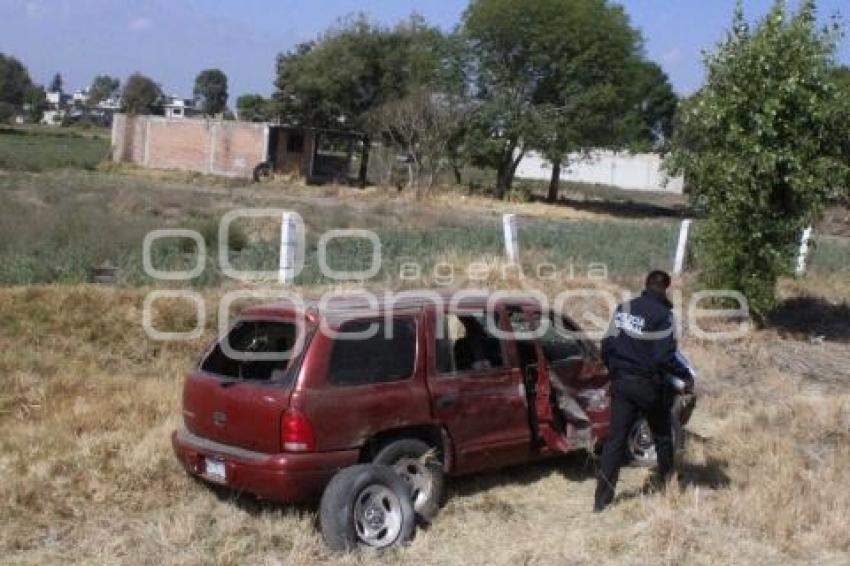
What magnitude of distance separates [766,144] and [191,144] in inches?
1795

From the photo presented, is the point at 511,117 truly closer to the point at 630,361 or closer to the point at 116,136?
the point at 116,136

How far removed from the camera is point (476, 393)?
7242 millimetres

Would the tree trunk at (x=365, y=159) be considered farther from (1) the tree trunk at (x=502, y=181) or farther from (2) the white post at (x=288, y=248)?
(2) the white post at (x=288, y=248)

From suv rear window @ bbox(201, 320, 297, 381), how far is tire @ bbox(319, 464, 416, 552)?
784mm

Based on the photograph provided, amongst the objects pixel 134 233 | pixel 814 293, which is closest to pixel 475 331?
pixel 134 233

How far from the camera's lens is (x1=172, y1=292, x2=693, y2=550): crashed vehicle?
6379 mm

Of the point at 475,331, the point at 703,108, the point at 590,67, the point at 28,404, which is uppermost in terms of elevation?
the point at 590,67

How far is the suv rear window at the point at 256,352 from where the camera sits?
671 cm

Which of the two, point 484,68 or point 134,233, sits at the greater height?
point 484,68

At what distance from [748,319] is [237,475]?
10093mm

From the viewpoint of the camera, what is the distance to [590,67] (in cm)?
4878

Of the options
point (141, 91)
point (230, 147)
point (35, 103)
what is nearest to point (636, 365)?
point (230, 147)

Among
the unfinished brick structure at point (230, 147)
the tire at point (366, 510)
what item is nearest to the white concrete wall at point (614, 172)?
the unfinished brick structure at point (230, 147)

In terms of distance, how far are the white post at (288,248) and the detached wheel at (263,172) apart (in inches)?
1523
